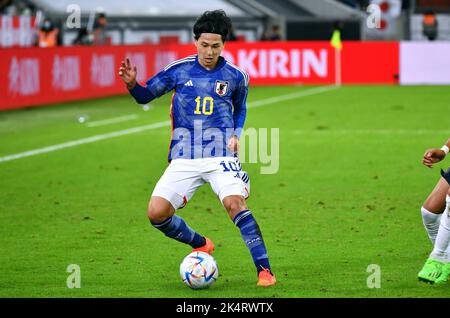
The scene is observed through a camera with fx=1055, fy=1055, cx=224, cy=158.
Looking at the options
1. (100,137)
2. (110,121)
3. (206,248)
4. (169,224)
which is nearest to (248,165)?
(100,137)

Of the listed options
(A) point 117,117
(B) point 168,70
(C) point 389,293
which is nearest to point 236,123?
(B) point 168,70

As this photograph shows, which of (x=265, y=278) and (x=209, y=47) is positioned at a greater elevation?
(x=209, y=47)

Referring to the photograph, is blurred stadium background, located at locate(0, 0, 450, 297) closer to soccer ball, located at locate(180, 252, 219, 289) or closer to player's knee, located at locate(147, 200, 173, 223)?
soccer ball, located at locate(180, 252, 219, 289)

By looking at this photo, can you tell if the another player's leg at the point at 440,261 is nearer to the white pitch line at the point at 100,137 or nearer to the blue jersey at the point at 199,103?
the blue jersey at the point at 199,103

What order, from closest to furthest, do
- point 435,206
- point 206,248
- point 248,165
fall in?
point 435,206 < point 206,248 < point 248,165

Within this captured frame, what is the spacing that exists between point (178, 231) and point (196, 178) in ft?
1.56

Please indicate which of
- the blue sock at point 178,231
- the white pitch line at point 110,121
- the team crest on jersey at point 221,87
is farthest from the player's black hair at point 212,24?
the white pitch line at point 110,121

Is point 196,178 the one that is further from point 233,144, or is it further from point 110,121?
point 110,121

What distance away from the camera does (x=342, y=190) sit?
13.6 metres

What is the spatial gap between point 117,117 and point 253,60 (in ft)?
38.9

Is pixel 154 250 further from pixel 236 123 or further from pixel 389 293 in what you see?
pixel 389 293

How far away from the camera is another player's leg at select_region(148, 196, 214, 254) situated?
27.5ft

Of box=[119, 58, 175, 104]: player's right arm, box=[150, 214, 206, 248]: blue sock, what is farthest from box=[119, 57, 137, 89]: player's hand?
box=[150, 214, 206, 248]: blue sock

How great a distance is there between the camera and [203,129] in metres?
8.55
